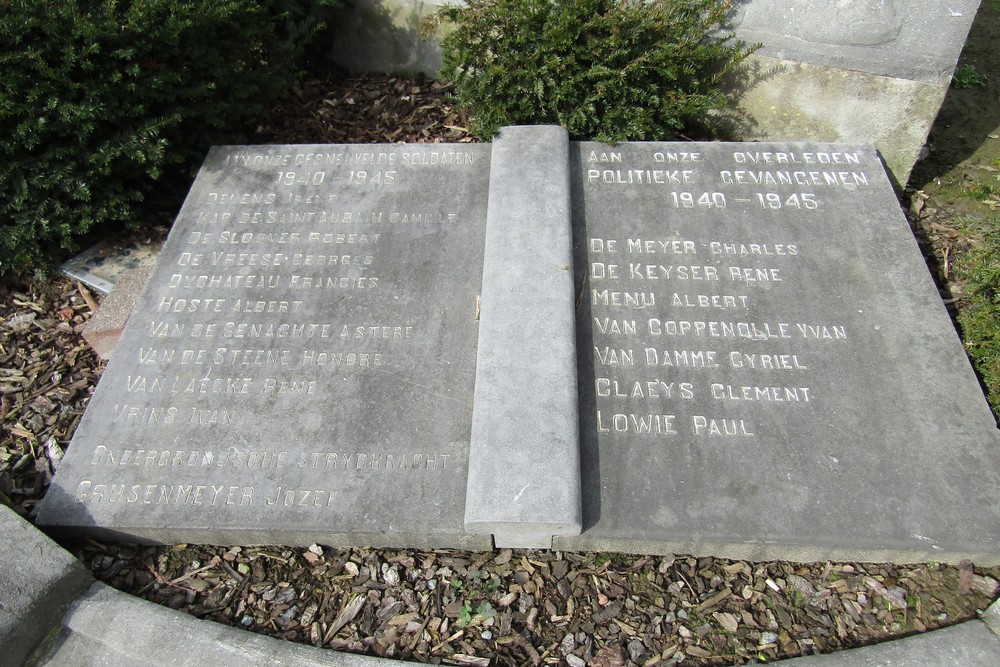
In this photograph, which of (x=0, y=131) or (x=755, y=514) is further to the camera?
(x=0, y=131)

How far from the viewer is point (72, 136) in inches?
163

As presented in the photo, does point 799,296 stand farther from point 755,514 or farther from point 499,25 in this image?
point 499,25

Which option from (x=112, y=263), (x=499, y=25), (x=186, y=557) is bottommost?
(x=186, y=557)

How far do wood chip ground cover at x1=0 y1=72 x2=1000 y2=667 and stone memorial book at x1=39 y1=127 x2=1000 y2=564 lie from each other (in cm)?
13

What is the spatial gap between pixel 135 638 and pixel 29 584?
510 millimetres

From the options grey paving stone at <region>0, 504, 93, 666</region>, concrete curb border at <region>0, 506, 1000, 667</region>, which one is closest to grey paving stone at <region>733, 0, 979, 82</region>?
concrete curb border at <region>0, 506, 1000, 667</region>

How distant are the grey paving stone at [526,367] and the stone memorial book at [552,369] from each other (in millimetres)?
12

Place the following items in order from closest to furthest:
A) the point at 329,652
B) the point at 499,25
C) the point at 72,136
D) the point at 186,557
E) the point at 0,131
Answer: the point at 329,652 < the point at 186,557 < the point at 0,131 < the point at 72,136 < the point at 499,25

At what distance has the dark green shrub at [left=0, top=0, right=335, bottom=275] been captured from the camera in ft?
12.7

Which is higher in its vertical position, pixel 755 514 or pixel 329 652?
pixel 755 514

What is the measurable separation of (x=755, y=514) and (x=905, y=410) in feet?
3.28

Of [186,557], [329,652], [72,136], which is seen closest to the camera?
[329,652]

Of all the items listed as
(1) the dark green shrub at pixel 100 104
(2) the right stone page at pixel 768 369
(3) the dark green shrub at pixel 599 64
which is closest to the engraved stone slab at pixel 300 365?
(1) the dark green shrub at pixel 100 104

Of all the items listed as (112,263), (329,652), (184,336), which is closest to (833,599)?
(329,652)
